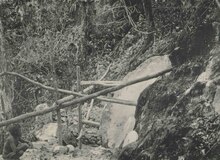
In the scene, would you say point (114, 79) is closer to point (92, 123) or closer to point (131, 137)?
point (92, 123)

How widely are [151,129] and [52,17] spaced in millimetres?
8423

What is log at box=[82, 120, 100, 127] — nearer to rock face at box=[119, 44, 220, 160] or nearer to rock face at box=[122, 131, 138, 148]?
rock face at box=[122, 131, 138, 148]

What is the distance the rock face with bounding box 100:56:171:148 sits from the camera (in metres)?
8.12

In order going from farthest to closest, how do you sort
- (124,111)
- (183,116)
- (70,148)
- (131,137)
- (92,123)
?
(92,123), (70,148), (124,111), (131,137), (183,116)

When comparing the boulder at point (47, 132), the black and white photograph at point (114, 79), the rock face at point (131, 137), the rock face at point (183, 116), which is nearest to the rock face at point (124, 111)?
the black and white photograph at point (114, 79)

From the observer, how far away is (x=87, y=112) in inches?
401

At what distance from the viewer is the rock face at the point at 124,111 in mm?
8117

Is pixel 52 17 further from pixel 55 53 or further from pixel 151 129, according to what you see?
pixel 151 129

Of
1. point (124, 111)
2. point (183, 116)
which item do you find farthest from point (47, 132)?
point (183, 116)

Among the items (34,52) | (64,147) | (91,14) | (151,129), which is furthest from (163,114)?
(34,52)

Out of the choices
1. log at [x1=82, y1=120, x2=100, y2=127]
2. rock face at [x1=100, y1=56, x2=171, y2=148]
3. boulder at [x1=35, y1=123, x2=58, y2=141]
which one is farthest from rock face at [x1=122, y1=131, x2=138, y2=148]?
boulder at [x1=35, y1=123, x2=58, y2=141]

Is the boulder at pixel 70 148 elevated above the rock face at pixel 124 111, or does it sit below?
below

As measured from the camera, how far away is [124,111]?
8531 mm

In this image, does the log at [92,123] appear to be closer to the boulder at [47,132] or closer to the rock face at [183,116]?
the boulder at [47,132]
